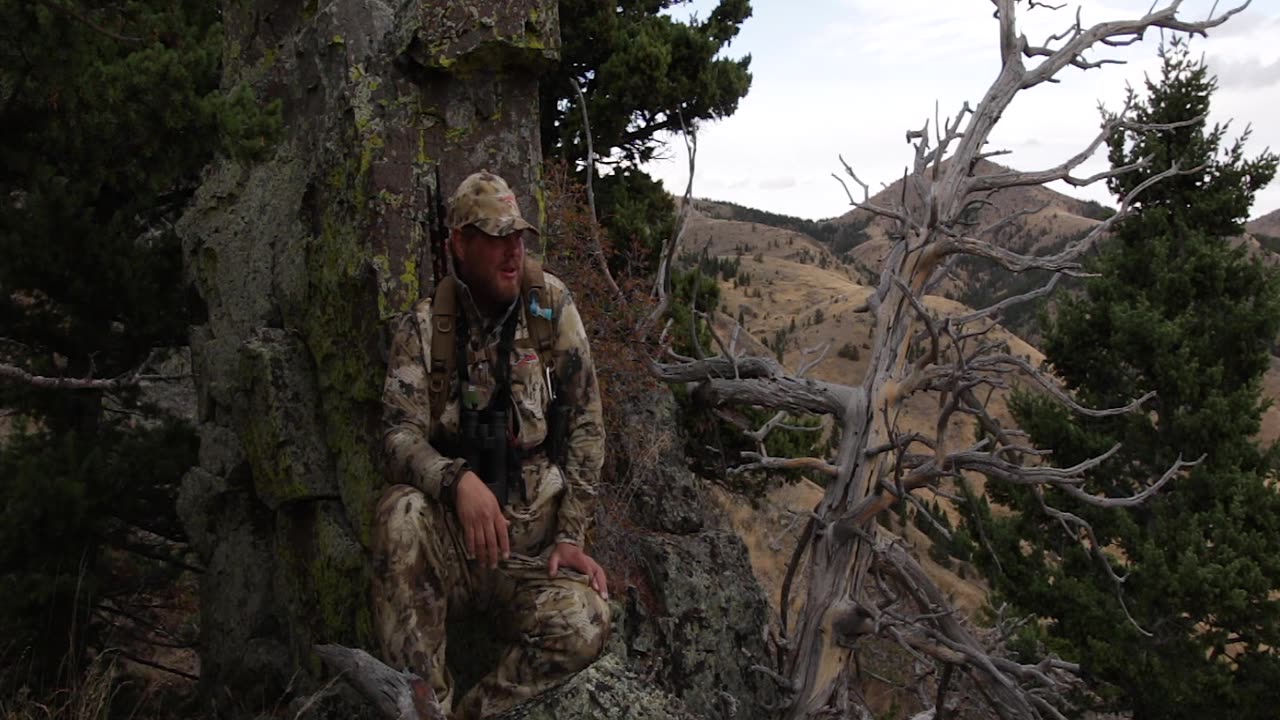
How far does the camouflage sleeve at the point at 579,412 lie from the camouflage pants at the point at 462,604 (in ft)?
1.03

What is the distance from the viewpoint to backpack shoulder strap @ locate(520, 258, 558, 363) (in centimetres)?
391

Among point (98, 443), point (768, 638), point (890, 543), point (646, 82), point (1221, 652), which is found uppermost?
point (646, 82)

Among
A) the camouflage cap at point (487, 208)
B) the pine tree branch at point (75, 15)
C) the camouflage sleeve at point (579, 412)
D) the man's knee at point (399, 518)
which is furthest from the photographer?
the pine tree branch at point (75, 15)

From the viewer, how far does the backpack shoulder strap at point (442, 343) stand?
3.78 m

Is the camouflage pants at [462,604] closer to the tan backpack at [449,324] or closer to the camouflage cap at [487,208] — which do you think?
the tan backpack at [449,324]

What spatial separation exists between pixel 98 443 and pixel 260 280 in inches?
73.9

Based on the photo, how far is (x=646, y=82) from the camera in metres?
11.1

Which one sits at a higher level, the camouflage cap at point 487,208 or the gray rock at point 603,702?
the camouflage cap at point 487,208

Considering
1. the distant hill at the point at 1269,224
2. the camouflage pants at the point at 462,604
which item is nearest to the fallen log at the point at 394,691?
the camouflage pants at the point at 462,604

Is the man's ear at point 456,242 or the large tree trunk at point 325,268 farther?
the large tree trunk at point 325,268

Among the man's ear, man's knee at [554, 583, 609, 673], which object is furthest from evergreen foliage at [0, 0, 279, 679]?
man's knee at [554, 583, 609, 673]

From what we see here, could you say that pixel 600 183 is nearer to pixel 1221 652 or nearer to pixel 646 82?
pixel 646 82

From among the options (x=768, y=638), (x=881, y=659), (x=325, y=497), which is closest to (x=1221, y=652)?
(x=881, y=659)

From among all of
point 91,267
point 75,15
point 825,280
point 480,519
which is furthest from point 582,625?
point 825,280
